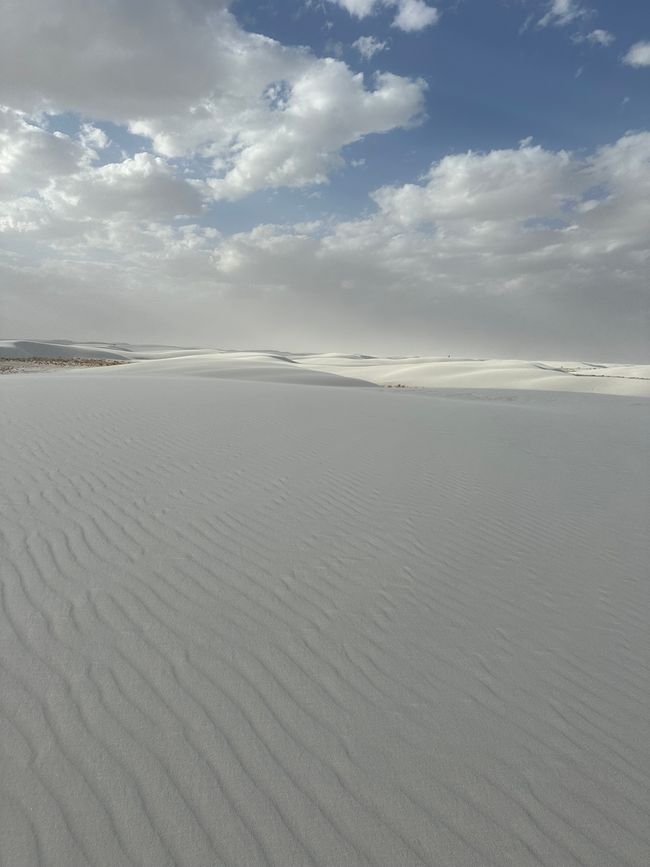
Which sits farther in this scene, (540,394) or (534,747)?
(540,394)

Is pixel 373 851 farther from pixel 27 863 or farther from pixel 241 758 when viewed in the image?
pixel 27 863

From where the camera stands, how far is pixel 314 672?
2.95m

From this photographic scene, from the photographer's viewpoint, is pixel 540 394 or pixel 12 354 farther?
pixel 12 354

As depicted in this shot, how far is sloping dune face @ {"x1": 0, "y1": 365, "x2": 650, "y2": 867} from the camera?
2.12 m

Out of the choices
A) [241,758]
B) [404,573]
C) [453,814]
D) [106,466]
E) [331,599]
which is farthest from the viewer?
[106,466]

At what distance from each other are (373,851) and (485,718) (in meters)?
0.92

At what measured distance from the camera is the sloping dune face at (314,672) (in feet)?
6.96

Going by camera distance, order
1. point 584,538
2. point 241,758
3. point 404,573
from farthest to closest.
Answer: point 584,538, point 404,573, point 241,758

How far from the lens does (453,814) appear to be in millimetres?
2209

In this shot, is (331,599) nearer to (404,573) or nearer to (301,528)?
(404,573)

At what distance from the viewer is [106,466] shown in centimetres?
641

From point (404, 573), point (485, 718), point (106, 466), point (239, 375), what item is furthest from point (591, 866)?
point (239, 375)

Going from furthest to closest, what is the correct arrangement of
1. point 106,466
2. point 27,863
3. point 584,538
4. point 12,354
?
point 12,354
point 106,466
point 584,538
point 27,863

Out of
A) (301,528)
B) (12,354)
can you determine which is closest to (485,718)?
(301,528)
